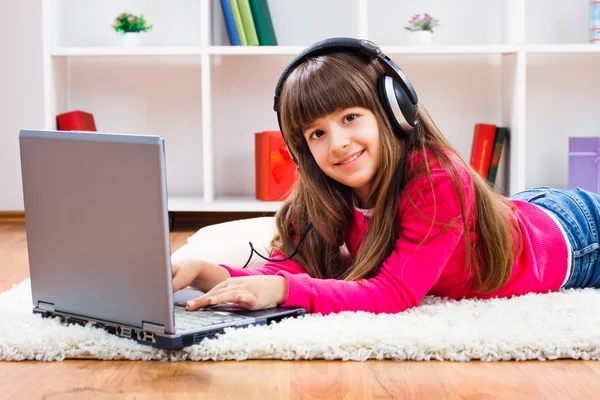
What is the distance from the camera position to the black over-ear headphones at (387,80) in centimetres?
127

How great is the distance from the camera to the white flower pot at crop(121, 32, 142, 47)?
8.97 feet

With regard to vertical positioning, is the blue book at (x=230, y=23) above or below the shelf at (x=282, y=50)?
above

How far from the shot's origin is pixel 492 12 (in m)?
2.84

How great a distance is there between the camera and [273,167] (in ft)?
8.89

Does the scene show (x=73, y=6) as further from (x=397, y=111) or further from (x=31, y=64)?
(x=397, y=111)

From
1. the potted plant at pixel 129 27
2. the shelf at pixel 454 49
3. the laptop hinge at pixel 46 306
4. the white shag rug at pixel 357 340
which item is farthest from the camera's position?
the potted plant at pixel 129 27

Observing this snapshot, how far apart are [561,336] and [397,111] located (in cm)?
40

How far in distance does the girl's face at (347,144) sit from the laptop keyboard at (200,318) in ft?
0.92

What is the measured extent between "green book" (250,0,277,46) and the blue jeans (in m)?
1.29

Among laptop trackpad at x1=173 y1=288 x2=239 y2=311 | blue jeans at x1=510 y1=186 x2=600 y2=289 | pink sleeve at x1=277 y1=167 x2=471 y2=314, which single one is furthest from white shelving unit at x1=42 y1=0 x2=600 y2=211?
pink sleeve at x1=277 y1=167 x2=471 y2=314

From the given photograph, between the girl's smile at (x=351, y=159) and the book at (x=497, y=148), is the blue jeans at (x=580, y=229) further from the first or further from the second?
the book at (x=497, y=148)

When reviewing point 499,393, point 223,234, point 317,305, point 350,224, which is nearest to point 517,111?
point 223,234

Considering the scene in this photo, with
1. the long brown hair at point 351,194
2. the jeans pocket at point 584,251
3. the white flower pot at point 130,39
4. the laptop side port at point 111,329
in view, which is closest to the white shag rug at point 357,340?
the laptop side port at point 111,329

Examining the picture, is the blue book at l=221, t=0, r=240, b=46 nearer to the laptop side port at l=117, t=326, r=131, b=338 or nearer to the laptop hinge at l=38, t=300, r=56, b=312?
the laptop hinge at l=38, t=300, r=56, b=312
